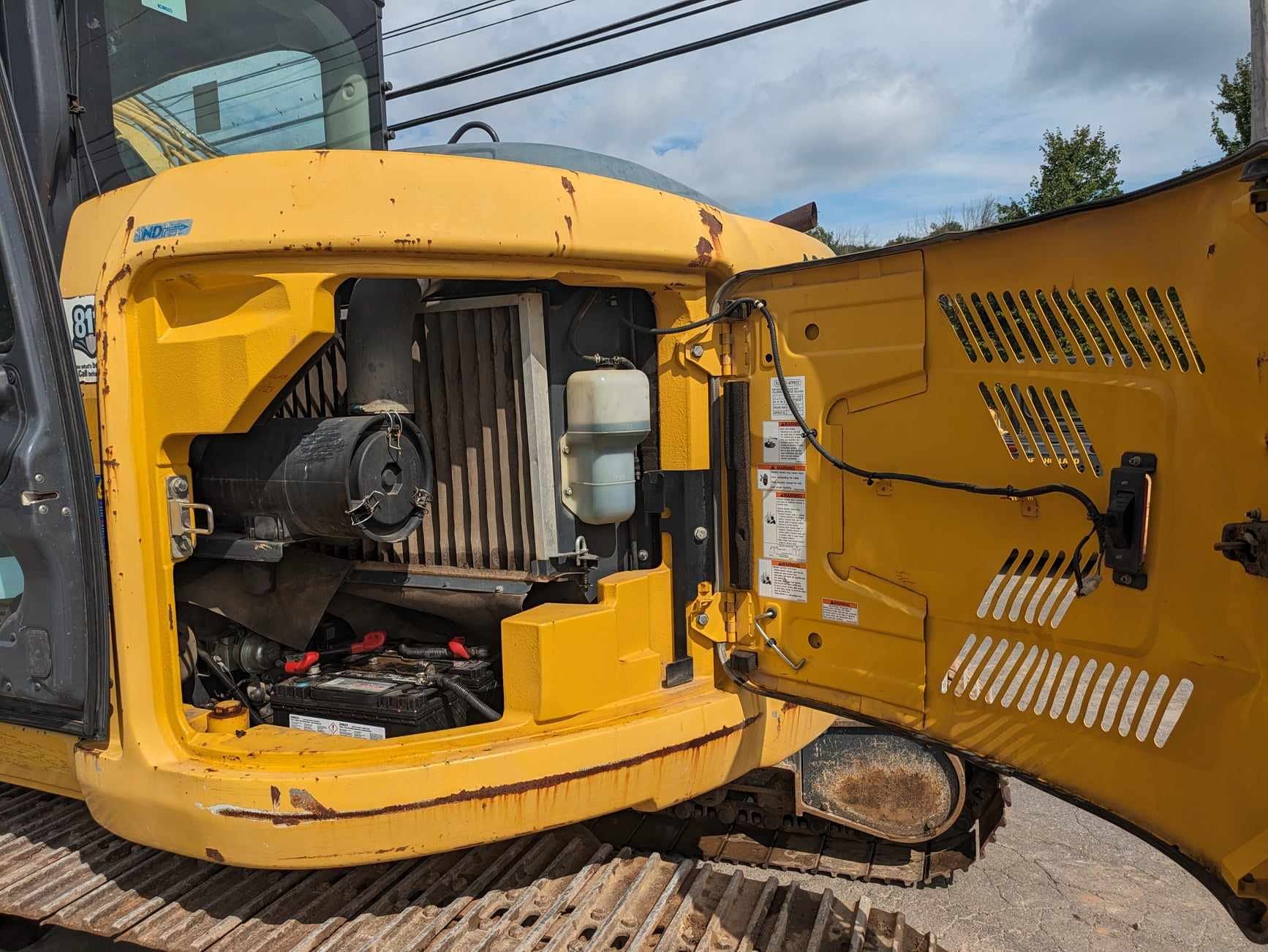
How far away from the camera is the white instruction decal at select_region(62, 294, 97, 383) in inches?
89.3

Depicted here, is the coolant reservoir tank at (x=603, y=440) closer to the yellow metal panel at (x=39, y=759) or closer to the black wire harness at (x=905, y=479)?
the black wire harness at (x=905, y=479)

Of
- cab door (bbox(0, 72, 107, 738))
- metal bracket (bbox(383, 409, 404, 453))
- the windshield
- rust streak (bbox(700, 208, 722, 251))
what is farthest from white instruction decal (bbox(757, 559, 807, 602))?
the windshield

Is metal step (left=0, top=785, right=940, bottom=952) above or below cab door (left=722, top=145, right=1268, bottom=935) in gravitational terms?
below

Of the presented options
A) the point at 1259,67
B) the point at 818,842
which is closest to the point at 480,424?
the point at 818,842

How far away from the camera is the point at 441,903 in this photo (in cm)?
252

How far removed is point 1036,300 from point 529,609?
149 cm

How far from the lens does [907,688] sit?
2365mm

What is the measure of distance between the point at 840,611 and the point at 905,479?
0.42 m

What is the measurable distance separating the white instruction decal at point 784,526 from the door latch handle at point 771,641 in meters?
0.16

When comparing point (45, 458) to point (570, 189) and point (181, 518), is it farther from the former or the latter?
point (570, 189)

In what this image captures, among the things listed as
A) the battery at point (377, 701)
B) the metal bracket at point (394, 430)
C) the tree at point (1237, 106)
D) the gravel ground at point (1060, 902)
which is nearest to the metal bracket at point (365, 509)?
the metal bracket at point (394, 430)

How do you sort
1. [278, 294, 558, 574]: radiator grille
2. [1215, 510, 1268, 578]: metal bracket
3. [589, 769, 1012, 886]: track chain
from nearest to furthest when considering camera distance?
1. [1215, 510, 1268, 578]: metal bracket
2. [278, 294, 558, 574]: radiator grille
3. [589, 769, 1012, 886]: track chain

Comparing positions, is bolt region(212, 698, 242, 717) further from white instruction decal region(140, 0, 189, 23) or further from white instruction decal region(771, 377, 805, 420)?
white instruction decal region(140, 0, 189, 23)

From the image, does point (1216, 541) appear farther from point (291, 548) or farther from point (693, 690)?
point (291, 548)
